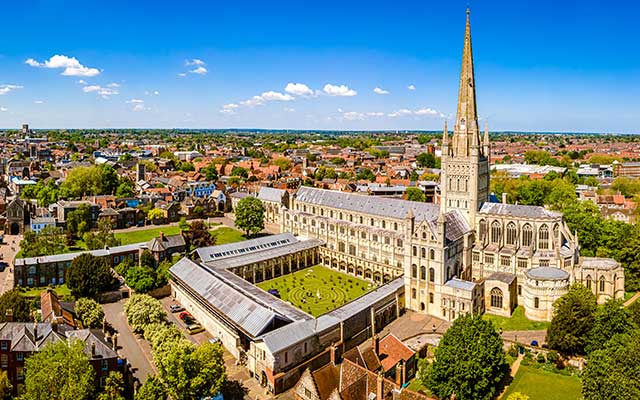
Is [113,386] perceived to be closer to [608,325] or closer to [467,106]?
[608,325]

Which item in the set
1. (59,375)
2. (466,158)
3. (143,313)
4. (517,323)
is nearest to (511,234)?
(466,158)

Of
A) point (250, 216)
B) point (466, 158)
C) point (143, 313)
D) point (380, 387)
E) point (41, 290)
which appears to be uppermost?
point (466, 158)

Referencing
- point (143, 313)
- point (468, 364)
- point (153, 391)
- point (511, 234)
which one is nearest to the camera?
point (153, 391)

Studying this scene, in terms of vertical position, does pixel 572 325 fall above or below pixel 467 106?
below

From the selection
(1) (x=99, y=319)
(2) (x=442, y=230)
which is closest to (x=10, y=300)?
(1) (x=99, y=319)

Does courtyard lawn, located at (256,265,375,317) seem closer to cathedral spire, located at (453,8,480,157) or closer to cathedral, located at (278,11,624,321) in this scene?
cathedral, located at (278,11,624,321)

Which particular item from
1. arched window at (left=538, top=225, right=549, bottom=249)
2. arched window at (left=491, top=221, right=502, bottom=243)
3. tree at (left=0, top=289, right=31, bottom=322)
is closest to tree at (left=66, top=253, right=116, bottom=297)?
tree at (left=0, top=289, right=31, bottom=322)

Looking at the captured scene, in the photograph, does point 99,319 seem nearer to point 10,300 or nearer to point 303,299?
point 10,300
